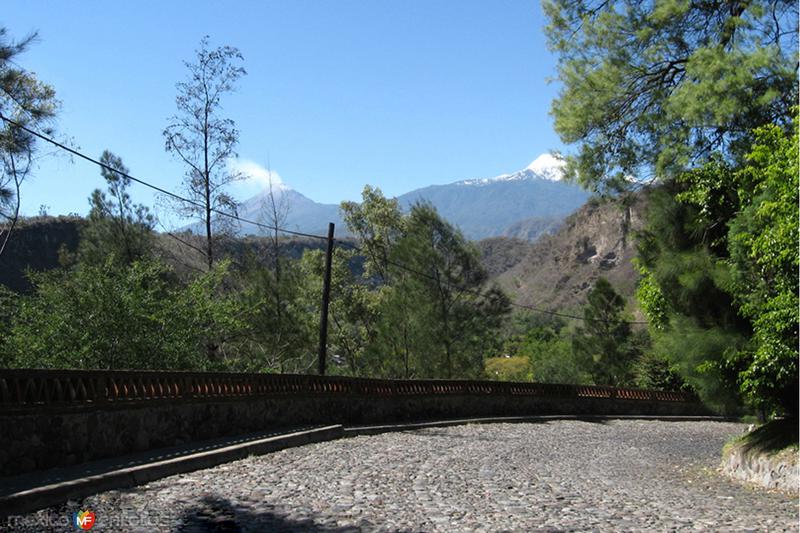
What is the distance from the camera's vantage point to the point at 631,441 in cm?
2073

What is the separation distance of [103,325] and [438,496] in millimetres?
11469

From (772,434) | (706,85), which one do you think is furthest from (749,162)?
(772,434)

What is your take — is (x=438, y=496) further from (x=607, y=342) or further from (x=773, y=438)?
(x=607, y=342)

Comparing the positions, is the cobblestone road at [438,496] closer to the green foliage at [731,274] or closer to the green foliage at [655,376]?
the green foliage at [731,274]

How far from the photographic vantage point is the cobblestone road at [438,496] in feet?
24.8

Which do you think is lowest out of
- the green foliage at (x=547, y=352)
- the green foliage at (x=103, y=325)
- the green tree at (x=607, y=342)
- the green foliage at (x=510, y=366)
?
the green foliage at (x=510, y=366)

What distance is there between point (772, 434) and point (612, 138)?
23.5 feet

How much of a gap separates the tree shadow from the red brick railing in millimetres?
3089

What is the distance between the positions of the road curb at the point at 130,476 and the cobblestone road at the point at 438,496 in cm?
18

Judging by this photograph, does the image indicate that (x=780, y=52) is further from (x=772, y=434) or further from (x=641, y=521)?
(x=641, y=521)

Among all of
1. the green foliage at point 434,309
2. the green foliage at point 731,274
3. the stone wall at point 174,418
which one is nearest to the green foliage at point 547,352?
the green foliage at point 434,309

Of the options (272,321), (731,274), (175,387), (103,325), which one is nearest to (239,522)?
(175,387)

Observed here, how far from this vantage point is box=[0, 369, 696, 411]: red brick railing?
9.72m

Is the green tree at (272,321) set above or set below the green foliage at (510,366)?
above
